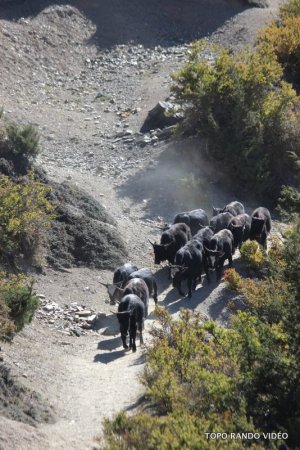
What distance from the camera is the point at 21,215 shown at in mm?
22641

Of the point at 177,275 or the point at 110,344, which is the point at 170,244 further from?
the point at 110,344

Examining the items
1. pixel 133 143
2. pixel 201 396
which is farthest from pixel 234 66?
pixel 201 396

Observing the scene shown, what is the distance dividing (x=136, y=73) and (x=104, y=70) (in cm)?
141

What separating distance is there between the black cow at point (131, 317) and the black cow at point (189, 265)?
3.30 metres

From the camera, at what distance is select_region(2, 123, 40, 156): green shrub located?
2623cm

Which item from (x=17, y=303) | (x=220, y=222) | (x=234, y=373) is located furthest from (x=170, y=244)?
(x=234, y=373)

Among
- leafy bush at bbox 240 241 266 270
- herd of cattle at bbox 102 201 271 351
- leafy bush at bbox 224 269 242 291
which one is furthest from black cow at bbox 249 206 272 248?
leafy bush at bbox 224 269 242 291

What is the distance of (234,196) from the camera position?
31.9m

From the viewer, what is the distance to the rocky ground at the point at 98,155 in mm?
17453

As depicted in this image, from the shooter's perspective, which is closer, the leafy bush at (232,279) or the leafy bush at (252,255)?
the leafy bush at (232,279)

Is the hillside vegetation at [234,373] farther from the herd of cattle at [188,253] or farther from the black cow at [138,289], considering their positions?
the black cow at [138,289]

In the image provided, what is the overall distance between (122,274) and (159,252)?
2078 mm

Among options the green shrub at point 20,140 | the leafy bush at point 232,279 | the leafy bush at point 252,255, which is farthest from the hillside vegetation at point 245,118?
the leafy bush at point 232,279

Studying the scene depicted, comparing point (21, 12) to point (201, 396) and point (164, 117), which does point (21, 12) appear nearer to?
point (164, 117)
